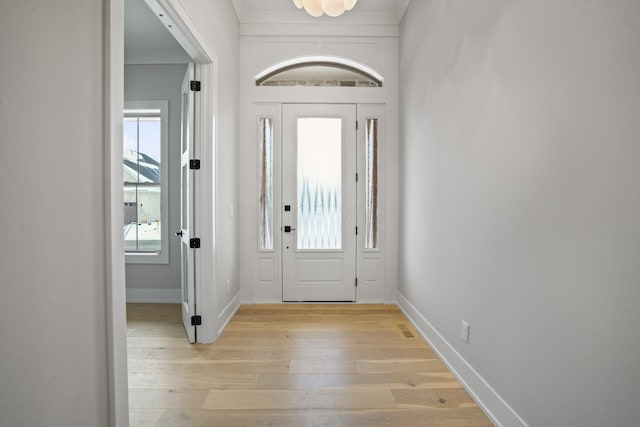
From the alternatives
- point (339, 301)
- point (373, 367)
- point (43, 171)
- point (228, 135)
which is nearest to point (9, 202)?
point (43, 171)

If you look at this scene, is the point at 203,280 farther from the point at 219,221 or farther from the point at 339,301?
the point at 339,301

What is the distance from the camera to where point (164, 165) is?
4008 mm

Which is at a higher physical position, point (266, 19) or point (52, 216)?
point (266, 19)

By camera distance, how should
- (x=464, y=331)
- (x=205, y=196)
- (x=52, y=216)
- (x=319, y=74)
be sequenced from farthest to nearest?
(x=319, y=74) < (x=205, y=196) < (x=464, y=331) < (x=52, y=216)

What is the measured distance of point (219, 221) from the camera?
296 centimetres

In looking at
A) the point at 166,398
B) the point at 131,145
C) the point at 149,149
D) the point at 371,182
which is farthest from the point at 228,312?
the point at 131,145

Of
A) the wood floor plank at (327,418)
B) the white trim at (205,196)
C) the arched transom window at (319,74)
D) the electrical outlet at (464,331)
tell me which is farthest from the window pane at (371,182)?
the wood floor plank at (327,418)

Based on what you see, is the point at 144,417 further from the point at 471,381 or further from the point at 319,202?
the point at 319,202

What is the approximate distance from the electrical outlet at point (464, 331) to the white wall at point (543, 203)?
62 millimetres

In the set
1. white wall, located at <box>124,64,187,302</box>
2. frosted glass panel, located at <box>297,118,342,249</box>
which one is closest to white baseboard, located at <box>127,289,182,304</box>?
white wall, located at <box>124,64,187,302</box>

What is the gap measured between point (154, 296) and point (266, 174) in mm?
2099

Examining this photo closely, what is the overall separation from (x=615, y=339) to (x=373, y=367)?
1.58 m

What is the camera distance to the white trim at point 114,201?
4.19 feet

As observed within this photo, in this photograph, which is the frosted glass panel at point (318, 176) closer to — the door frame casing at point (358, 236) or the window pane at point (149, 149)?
the door frame casing at point (358, 236)
